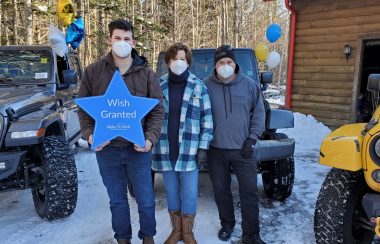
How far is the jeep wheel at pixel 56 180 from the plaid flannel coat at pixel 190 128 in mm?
1164

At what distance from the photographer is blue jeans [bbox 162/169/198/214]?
3.26m

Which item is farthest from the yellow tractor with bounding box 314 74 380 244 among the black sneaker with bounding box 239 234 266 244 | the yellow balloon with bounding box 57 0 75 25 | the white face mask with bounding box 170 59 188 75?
the yellow balloon with bounding box 57 0 75 25

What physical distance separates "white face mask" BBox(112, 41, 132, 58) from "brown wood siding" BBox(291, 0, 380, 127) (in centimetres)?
705

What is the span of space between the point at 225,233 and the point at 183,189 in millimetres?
617

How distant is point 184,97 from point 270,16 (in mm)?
39529

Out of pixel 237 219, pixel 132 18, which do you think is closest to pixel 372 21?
pixel 237 219

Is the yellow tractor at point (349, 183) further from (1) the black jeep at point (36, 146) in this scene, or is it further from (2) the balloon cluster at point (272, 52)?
(2) the balloon cluster at point (272, 52)

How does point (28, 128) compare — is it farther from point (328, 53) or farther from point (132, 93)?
point (328, 53)

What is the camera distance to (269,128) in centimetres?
418

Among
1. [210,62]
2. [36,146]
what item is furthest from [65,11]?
[36,146]

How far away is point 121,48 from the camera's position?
→ 279 cm

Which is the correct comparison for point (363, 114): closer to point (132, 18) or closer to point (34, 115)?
point (34, 115)

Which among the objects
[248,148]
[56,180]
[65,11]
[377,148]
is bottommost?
[56,180]

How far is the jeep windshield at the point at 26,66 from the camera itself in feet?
16.2
